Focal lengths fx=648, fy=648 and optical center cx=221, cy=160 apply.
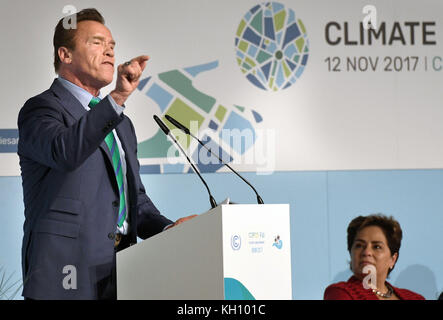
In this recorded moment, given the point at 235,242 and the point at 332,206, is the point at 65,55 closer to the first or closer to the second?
the point at 235,242

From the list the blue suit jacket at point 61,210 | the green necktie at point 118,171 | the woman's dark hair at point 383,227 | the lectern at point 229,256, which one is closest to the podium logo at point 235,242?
the lectern at point 229,256

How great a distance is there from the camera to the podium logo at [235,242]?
68.1 inches

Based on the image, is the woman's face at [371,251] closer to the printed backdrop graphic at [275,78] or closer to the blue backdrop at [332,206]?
the blue backdrop at [332,206]

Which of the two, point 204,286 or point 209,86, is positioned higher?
point 209,86

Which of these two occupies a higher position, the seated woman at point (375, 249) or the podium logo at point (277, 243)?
the podium logo at point (277, 243)

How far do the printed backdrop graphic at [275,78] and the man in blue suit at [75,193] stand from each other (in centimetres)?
203

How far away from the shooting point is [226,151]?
4516 millimetres

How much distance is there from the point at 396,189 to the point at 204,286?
3.20m

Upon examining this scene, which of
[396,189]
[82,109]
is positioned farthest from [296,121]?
[82,109]

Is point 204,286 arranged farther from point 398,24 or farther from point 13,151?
point 398,24

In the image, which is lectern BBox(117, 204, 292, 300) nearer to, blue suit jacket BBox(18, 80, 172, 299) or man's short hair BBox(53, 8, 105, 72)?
blue suit jacket BBox(18, 80, 172, 299)

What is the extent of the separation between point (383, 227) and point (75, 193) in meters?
2.77

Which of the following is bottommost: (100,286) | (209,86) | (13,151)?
(100,286)

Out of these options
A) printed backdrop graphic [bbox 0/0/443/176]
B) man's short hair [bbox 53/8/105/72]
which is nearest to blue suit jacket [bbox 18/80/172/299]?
man's short hair [bbox 53/8/105/72]
